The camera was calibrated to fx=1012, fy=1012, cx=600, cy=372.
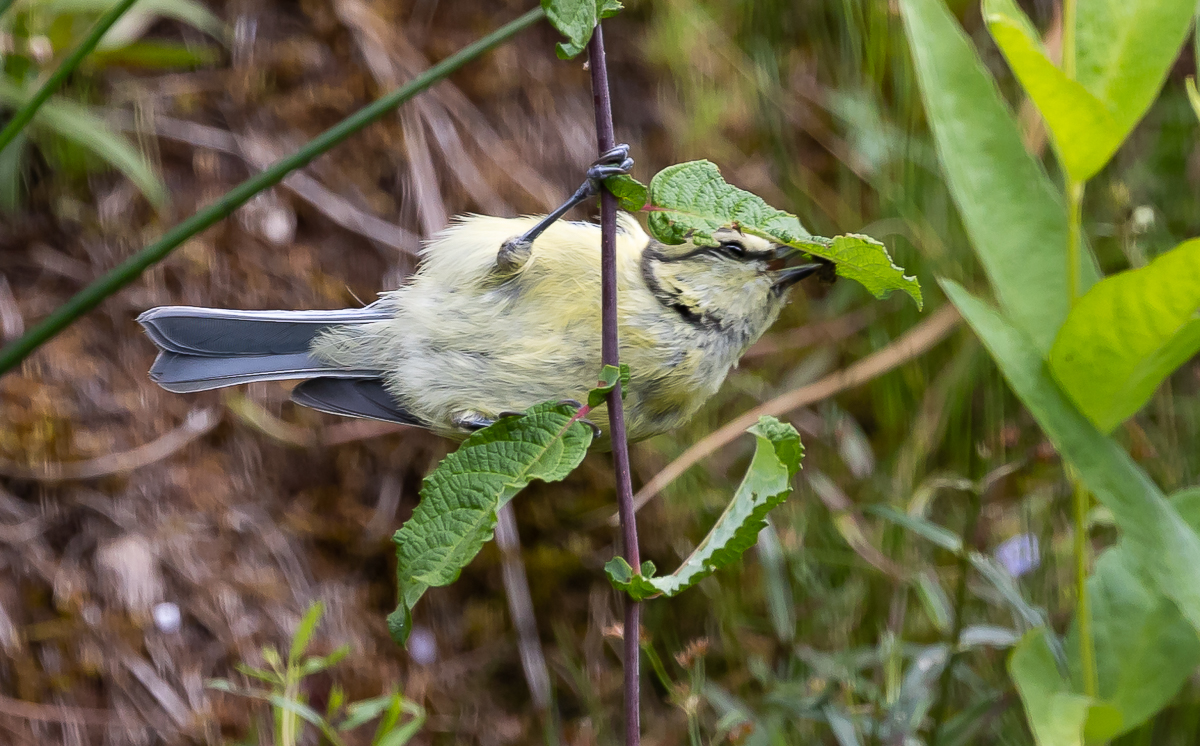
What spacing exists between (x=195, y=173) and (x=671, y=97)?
4.95ft

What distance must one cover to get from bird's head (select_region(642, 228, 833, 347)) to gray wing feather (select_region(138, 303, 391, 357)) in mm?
523

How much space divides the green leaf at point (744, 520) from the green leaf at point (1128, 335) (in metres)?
0.57

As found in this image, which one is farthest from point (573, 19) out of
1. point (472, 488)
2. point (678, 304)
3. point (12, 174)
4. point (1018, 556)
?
point (12, 174)

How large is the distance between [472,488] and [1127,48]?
1146 millimetres

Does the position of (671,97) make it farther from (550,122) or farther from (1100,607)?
(1100,607)

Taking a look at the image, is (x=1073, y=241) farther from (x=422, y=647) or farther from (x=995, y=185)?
(x=422, y=647)

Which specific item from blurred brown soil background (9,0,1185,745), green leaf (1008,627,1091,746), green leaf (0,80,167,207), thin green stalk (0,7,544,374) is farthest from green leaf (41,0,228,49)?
green leaf (1008,627,1091,746)

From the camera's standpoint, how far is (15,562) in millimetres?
2326

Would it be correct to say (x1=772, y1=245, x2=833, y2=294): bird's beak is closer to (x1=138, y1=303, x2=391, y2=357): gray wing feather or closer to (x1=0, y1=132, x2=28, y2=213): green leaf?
(x1=138, y1=303, x2=391, y2=357): gray wing feather

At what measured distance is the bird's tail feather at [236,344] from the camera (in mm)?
1707

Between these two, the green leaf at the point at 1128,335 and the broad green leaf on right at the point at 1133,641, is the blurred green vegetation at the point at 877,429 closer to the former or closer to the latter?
the broad green leaf on right at the point at 1133,641

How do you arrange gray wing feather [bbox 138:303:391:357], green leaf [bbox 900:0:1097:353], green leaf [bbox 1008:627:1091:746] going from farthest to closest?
1. gray wing feather [bbox 138:303:391:357]
2. green leaf [bbox 900:0:1097:353]
3. green leaf [bbox 1008:627:1091:746]

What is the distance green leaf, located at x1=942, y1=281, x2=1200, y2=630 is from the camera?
1410 millimetres

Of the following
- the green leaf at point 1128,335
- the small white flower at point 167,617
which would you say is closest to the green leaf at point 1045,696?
the green leaf at point 1128,335
